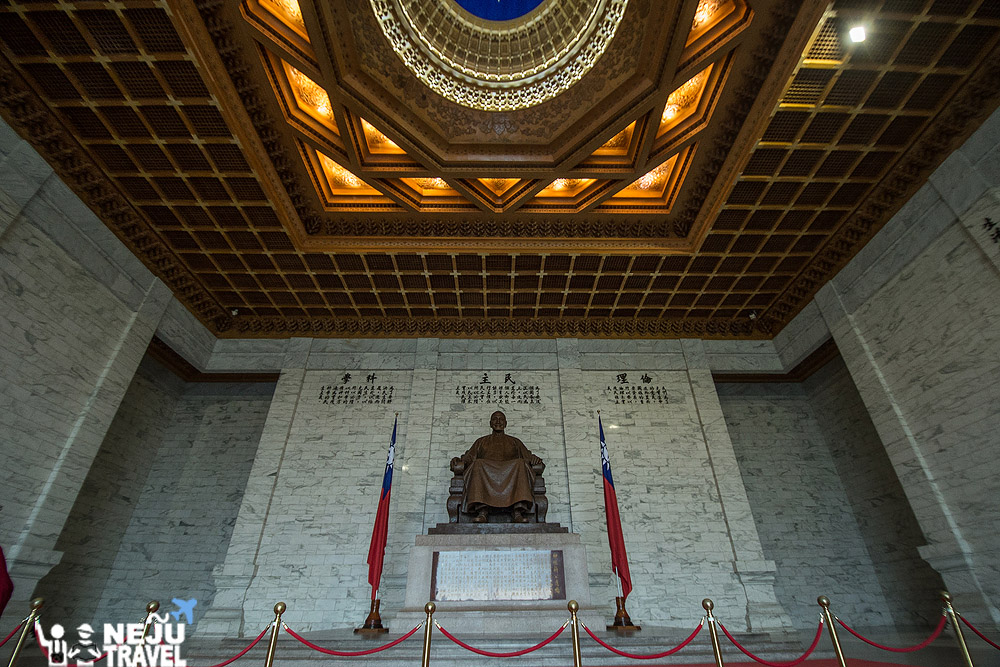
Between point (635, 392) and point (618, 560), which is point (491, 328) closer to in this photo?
point (635, 392)

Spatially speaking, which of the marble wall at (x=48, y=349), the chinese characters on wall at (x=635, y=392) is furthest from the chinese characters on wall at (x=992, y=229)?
the marble wall at (x=48, y=349)

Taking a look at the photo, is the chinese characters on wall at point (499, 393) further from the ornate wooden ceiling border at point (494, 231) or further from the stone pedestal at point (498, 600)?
the stone pedestal at point (498, 600)

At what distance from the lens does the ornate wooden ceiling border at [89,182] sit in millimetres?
5613

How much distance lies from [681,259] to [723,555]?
474cm

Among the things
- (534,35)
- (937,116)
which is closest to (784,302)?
(937,116)

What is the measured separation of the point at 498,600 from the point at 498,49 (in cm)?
679

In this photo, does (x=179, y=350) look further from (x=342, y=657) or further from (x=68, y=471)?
(x=342, y=657)

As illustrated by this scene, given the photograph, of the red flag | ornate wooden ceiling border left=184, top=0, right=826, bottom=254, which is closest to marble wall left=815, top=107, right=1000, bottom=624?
ornate wooden ceiling border left=184, top=0, right=826, bottom=254

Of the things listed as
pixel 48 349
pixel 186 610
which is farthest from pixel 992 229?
pixel 186 610

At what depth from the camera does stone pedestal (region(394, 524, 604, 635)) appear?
5617mm

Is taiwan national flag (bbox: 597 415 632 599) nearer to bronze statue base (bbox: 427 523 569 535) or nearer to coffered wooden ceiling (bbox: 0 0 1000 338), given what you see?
bronze statue base (bbox: 427 523 569 535)

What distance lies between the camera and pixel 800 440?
31.6 feet

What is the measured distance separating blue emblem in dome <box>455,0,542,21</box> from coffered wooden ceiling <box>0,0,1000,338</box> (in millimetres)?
459

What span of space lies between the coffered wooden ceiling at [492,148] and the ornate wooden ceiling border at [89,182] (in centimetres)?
3
